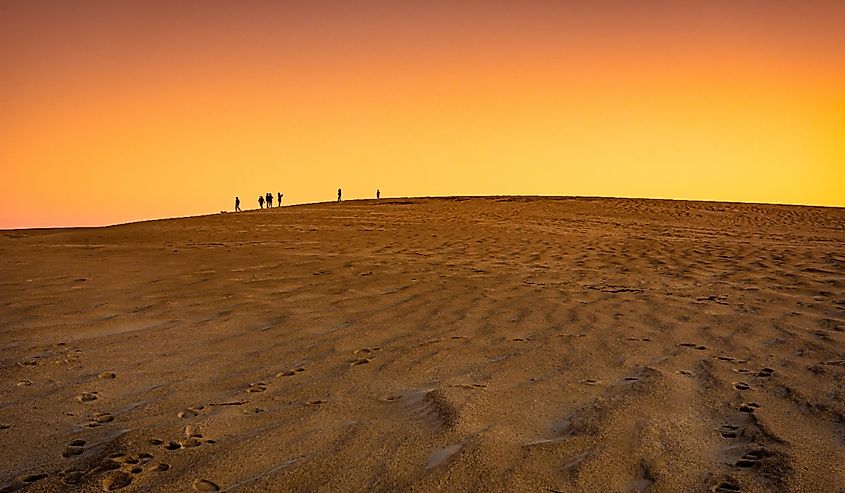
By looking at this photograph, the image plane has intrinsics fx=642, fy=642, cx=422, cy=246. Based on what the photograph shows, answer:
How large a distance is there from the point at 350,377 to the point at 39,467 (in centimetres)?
201

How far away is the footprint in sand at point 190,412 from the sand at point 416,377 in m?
0.01

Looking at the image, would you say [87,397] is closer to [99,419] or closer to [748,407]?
[99,419]

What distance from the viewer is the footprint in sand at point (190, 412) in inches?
148

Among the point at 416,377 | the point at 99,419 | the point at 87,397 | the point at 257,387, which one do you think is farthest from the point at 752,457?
the point at 87,397

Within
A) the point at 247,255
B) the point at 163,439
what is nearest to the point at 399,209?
the point at 247,255

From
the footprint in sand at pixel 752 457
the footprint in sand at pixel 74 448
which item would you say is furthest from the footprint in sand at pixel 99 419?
the footprint in sand at pixel 752 457

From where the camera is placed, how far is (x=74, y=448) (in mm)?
3277

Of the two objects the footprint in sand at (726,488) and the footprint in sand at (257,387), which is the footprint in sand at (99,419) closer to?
the footprint in sand at (257,387)

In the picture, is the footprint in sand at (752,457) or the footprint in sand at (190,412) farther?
the footprint in sand at (190,412)

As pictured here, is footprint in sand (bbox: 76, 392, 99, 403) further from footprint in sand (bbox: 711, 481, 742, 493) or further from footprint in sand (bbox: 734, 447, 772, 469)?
footprint in sand (bbox: 734, 447, 772, 469)

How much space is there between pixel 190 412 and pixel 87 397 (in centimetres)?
79

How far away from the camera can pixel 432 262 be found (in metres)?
11.4

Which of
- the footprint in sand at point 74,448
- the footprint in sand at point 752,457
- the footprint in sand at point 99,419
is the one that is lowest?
the footprint in sand at point 74,448

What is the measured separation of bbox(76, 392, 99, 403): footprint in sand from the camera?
4.03m
